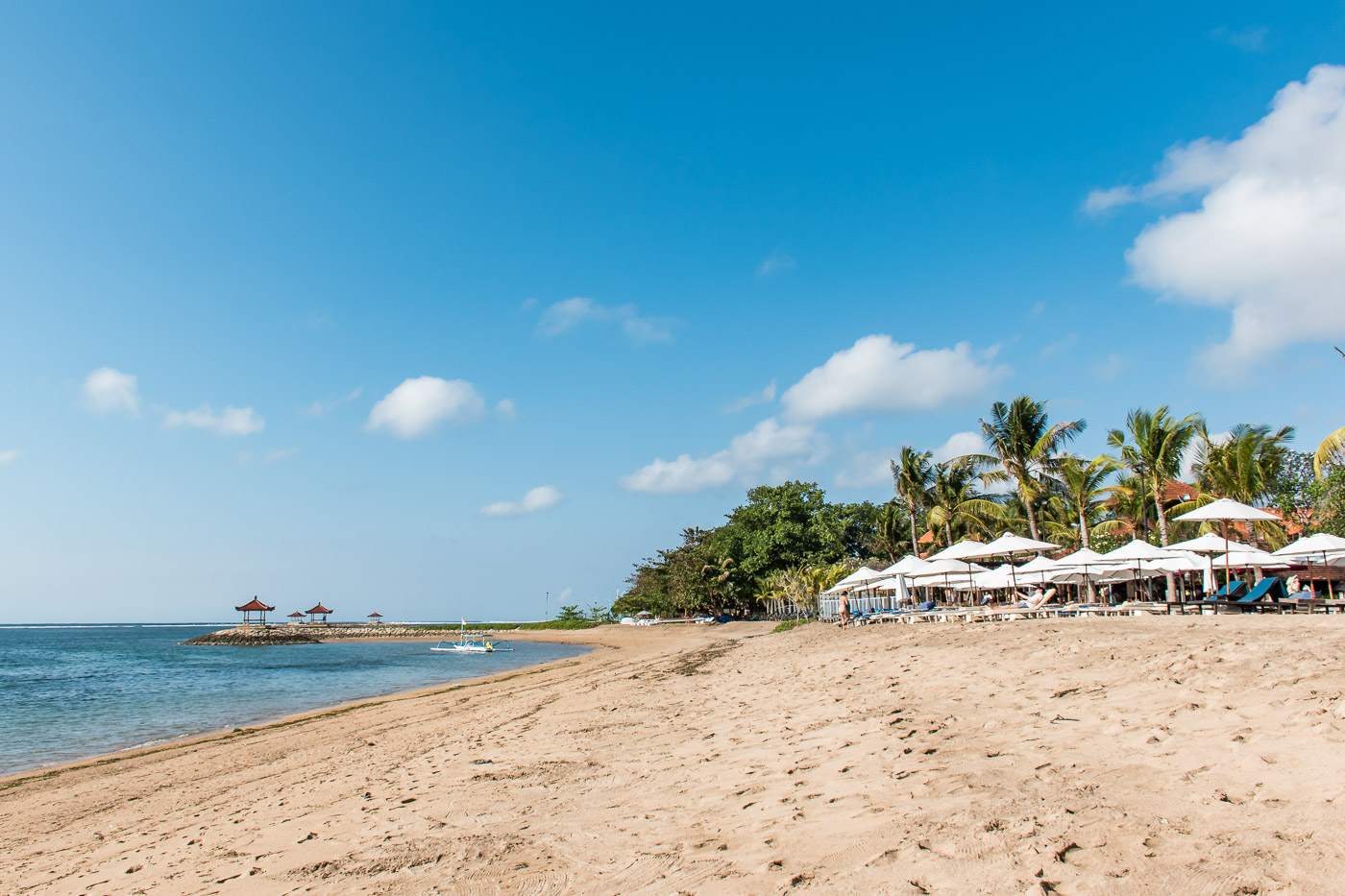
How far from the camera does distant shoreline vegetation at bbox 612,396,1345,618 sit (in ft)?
92.7

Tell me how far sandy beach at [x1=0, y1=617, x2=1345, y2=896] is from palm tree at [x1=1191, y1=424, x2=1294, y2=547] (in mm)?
21935

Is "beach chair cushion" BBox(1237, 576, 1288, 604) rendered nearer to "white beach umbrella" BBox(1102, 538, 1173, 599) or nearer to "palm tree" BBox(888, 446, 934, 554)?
"white beach umbrella" BBox(1102, 538, 1173, 599)

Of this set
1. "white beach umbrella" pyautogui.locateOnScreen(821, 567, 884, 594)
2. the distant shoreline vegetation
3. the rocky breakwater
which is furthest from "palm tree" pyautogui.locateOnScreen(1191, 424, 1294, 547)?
the rocky breakwater

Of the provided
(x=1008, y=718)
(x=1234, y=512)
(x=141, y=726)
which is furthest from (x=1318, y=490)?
(x=141, y=726)

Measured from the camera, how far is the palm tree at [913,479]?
133 feet

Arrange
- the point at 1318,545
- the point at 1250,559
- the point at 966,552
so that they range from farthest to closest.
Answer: the point at 966,552, the point at 1250,559, the point at 1318,545

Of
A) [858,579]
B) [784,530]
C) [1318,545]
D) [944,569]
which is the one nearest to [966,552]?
[944,569]

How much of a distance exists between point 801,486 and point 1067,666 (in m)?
46.8

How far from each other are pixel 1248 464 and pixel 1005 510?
11516 millimetres

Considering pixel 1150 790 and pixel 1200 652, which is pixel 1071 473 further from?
pixel 1150 790

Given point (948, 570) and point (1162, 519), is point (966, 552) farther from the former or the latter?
point (1162, 519)

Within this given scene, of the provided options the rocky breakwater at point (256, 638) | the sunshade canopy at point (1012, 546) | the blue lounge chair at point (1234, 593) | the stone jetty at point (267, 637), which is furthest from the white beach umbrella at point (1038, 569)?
the rocky breakwater at point (256, 638)

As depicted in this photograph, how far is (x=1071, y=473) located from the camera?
3056cm

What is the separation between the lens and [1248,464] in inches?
1072
